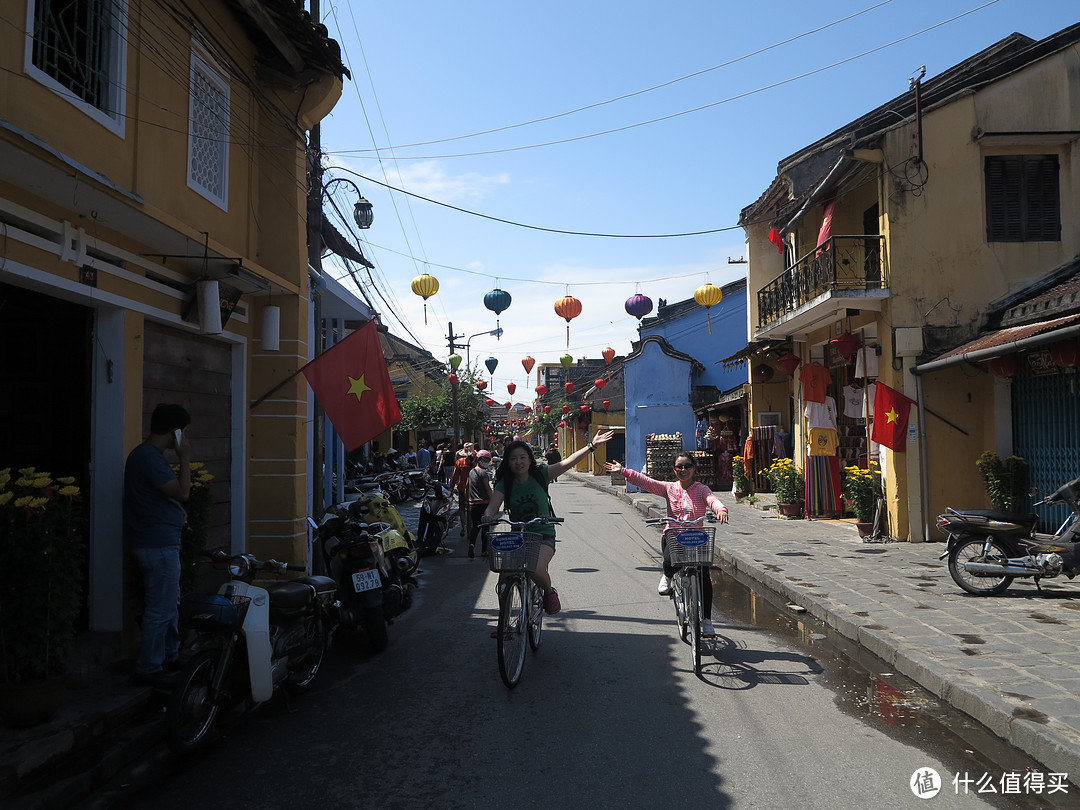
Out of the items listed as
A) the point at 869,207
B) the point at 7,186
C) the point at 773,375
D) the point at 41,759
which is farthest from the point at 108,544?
the point at 773,375

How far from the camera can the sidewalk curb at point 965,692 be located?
4.15 m

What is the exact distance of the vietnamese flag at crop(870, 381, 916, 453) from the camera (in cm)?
1215

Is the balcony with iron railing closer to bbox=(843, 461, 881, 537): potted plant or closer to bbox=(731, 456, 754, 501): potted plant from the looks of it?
bbox=(843, 461, 881, 537): potted plant

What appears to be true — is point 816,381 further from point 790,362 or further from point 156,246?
point 156,246

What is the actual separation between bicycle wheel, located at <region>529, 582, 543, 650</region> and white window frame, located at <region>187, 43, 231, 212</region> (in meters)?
4.85

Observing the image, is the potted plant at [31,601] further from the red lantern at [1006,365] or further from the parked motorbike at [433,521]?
the red lantern at [1006,365]

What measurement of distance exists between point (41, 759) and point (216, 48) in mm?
6438

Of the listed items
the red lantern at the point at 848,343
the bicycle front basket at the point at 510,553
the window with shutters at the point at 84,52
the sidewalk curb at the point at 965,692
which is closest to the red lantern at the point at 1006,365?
the red lantern at the point at 848,343

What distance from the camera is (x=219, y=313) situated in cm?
700

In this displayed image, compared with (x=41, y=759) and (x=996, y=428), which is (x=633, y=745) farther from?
(x=996, y=428)

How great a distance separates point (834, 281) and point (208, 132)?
970cm

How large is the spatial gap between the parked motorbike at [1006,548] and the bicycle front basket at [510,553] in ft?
16.7

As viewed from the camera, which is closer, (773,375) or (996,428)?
(996,428)

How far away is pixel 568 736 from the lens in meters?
4.59
